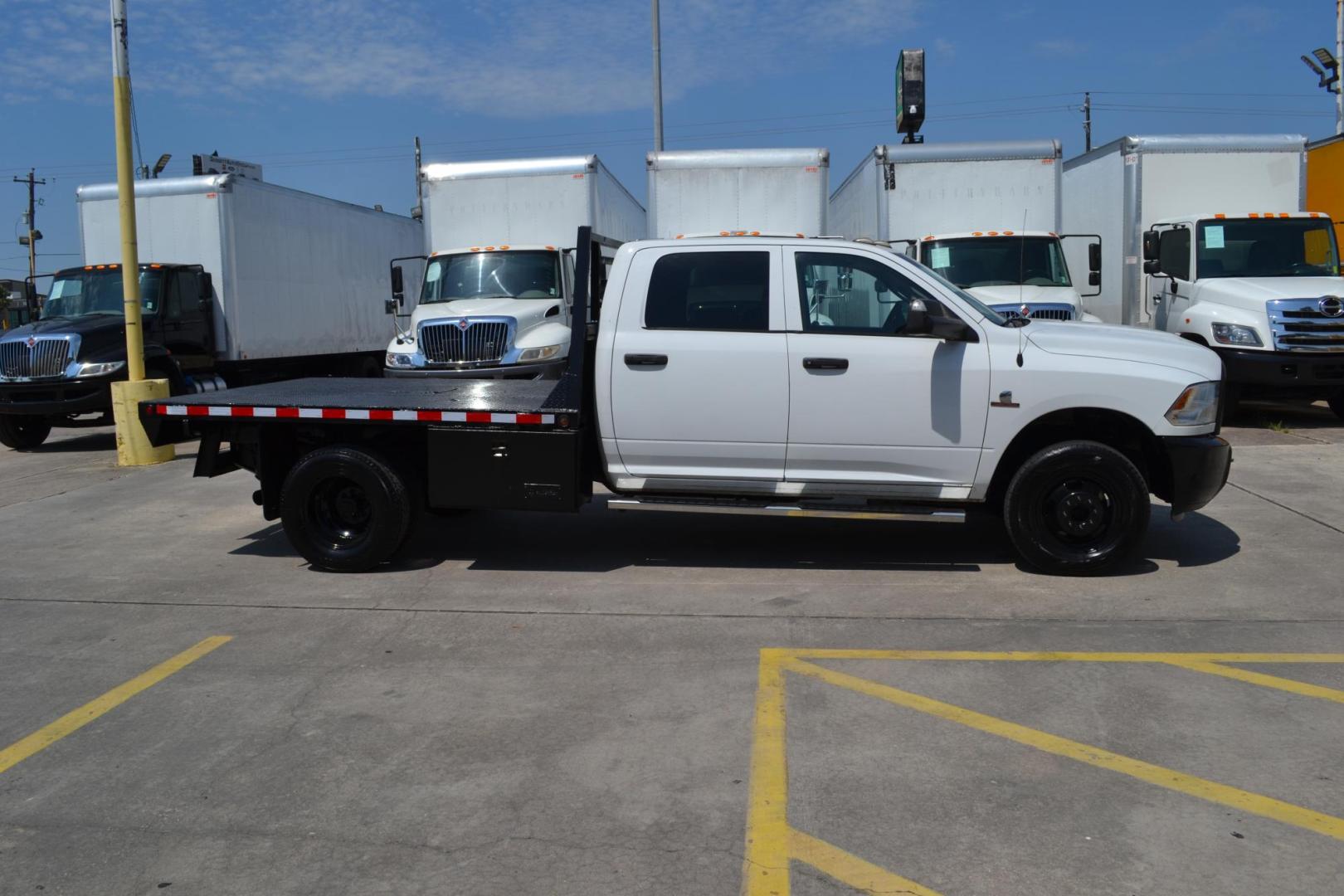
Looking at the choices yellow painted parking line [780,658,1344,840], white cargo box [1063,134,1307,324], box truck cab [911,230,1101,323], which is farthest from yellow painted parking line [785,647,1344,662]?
white cargo box [1063,134,1307,324]

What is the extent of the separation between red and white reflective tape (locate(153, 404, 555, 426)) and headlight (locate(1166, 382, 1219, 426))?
146 inches

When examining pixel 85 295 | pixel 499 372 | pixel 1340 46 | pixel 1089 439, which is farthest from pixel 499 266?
pixel 1340 46

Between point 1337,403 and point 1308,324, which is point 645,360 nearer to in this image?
point 1308,324

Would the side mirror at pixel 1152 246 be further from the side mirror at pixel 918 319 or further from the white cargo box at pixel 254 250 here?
the white cargo box at pixel 254 250

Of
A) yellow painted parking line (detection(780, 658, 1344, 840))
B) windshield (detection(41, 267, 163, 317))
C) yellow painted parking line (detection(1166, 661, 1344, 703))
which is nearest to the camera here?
yellow painted parking line (detection(780, 658, 1344, 840))

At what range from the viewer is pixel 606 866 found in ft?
11.8

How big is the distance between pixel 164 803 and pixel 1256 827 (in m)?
3.77

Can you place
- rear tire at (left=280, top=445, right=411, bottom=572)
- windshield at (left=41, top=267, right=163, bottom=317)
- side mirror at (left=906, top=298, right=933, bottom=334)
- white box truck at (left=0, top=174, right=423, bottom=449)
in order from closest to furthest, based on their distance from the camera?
1. side mirror at (left=906, top=298, right=933, bottom=334)
2. rear tire at (left=280, top=445, right=411, bottom=572)
3. white box truck at (left=0, top=174, right=423, bottom=449)
4. windshield at (left=41, top=267, right=163, bottom=317)

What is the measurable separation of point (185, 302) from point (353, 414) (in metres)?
10.0

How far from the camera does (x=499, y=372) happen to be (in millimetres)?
12648

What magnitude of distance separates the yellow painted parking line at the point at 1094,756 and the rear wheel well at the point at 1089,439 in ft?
7.66

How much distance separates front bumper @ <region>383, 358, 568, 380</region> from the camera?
12.7m

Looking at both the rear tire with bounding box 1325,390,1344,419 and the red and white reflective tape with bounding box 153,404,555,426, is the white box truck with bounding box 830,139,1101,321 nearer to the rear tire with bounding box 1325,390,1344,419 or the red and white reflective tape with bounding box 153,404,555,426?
the rear tire with bounding box 1325,390,1344,419

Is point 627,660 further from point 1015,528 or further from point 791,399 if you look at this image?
point 1015,528
